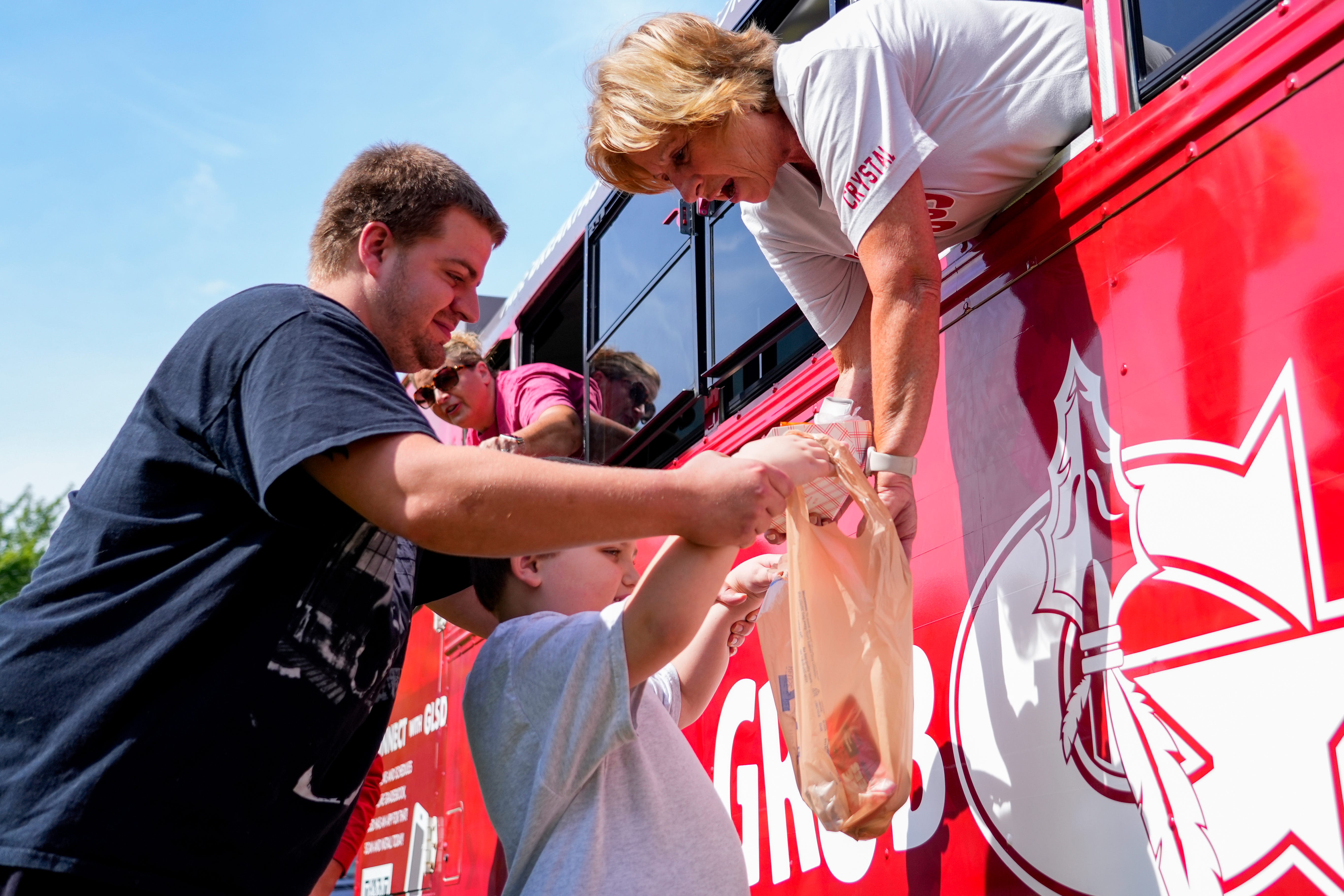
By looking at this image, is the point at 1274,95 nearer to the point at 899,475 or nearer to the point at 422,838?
the point at 899,475

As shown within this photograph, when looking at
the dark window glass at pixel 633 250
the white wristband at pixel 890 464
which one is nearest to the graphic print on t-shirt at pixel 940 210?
the white wristband at pixel 890 464

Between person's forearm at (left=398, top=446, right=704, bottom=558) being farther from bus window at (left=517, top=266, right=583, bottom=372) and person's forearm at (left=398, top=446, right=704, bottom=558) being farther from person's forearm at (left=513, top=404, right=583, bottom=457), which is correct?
bus window at (left=517, top=266, right=583, bottom=372)

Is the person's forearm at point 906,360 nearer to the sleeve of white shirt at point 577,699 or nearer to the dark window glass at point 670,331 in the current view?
the sleeve of white shirt at point 577,699

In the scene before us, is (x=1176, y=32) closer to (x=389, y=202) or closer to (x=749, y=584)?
(x=749, y=584)

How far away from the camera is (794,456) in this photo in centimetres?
148

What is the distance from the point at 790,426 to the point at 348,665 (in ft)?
2.37

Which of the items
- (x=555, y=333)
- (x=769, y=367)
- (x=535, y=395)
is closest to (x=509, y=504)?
(x=769, y=367)

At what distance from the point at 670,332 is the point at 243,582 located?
6.73ft

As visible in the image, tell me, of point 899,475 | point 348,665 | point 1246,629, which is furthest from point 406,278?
point 1246,629

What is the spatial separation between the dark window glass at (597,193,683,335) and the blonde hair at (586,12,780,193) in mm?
1107

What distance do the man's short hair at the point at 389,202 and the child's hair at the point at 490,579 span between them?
0.43 meters

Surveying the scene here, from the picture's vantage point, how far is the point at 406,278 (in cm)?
162

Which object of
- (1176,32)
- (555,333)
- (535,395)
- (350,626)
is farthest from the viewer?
(555,333)

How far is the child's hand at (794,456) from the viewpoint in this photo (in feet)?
4.78
